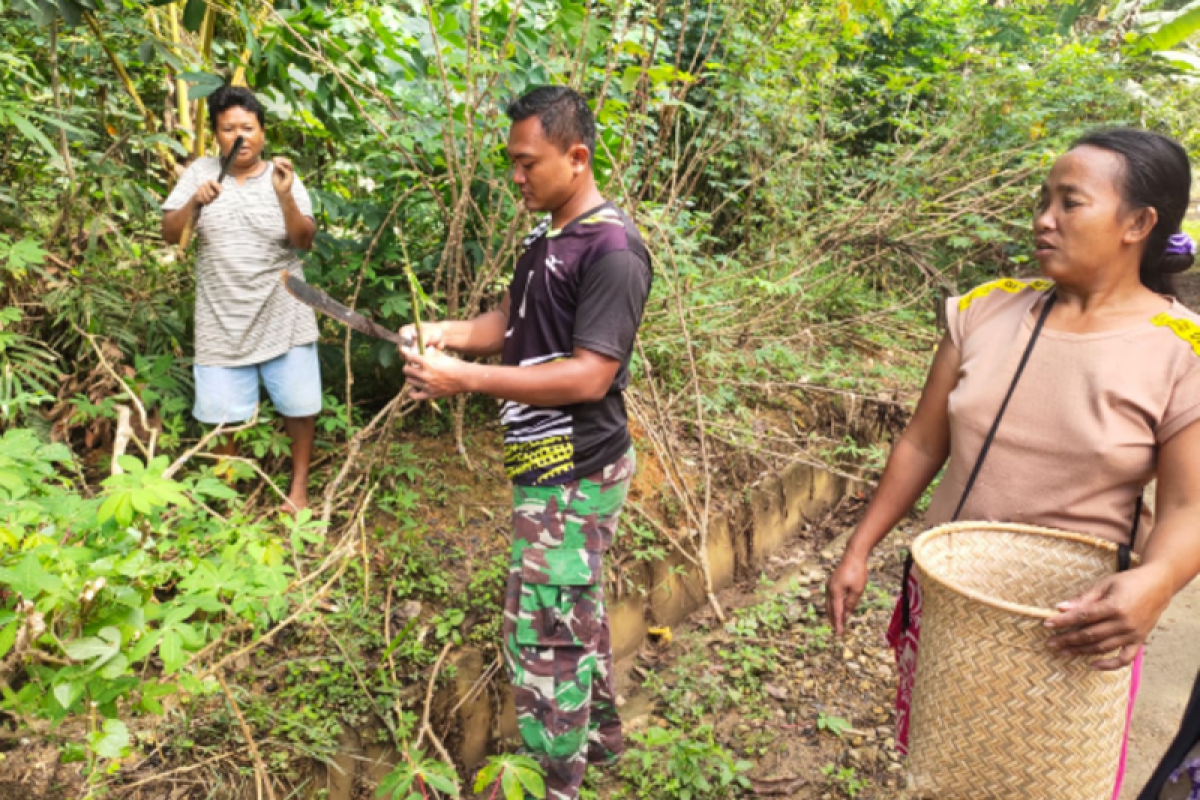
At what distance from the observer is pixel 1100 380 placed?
1.42 meters

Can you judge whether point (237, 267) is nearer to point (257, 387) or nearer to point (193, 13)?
point (257, 387)

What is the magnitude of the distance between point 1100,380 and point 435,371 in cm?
142

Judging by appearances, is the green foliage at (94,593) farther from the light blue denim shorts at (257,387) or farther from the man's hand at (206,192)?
the man's hand at (206,192)

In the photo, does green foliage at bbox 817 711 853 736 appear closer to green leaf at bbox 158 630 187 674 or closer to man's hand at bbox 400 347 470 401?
man's hand at bbox 400 347 470 401

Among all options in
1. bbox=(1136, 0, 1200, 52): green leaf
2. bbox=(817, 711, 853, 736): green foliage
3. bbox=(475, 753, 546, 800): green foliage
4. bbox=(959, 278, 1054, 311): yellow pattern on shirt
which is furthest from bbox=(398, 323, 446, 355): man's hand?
bbox=(1136, 0, 1200, 52): green leaf

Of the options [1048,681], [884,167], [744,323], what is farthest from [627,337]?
[884,167]

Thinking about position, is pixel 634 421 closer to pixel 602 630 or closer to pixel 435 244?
pixel 435 244

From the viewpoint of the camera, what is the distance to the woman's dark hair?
56.3 inches

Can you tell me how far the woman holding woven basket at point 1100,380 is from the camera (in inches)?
53.6

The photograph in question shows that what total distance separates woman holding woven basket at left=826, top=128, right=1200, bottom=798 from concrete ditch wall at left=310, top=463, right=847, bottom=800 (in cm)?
190

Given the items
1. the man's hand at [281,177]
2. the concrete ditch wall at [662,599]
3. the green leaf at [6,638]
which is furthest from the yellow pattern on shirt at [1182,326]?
the man's hand at [281,177]

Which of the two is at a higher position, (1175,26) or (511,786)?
(1175,26)

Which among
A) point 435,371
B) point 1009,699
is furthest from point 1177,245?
point 435,371

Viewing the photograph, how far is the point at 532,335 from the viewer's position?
2.24 metres
